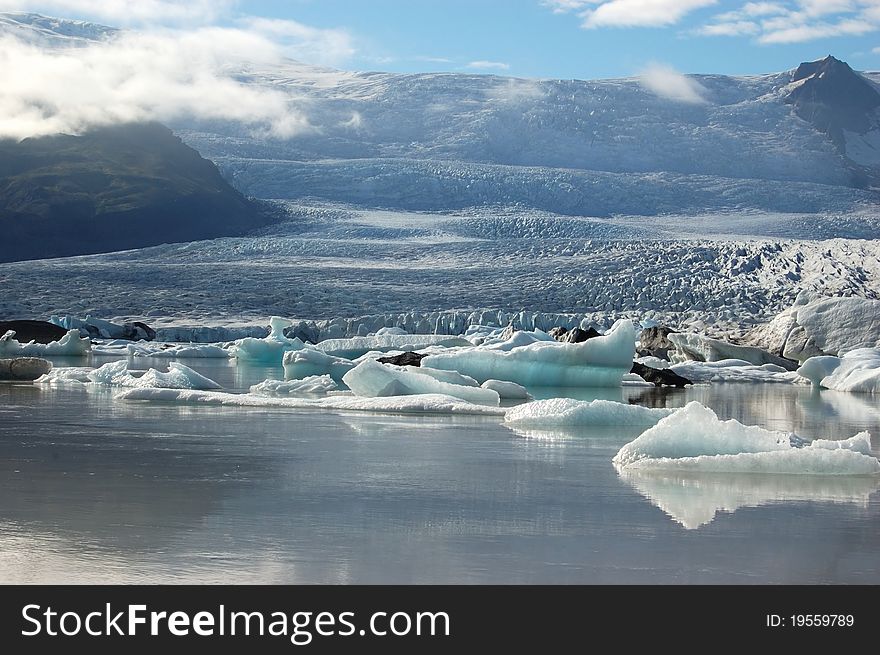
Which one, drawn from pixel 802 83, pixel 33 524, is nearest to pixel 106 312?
pixel 33 524

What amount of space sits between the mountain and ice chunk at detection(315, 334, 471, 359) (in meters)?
29.4

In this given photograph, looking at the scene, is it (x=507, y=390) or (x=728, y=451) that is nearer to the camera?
(x=728, y=451)

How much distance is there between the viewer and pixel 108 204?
1909 inches

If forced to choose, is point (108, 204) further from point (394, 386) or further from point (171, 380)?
point (394, 386)

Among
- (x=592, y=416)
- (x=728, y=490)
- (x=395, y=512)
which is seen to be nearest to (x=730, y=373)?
(x=592, y=416)

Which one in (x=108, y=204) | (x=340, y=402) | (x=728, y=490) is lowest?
(x=340, y=402)

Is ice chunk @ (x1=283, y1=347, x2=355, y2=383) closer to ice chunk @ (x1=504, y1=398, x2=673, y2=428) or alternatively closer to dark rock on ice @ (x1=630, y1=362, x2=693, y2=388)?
dark rock on ice @ (x1=630, y1=362, x2=693, y2=388)

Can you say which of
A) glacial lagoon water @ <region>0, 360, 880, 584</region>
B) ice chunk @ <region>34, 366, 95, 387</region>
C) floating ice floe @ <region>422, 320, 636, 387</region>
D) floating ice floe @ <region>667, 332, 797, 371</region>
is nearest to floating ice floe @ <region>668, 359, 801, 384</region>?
floating ice floe @ <region>667, 332, 797, 371</region>

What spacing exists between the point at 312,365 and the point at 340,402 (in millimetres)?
3600

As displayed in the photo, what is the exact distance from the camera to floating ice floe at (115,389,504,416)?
Answer: 786cm

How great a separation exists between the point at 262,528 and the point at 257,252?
3205 centimetres

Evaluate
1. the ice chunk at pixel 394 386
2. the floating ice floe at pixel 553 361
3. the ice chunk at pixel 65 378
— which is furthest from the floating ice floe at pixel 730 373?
the ice chunk at pixel 65 378

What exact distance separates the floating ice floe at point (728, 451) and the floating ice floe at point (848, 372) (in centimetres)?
816

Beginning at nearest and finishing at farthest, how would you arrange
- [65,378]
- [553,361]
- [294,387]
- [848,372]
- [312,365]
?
[294,387] < [65,378] < [553,361] < [312,365] < [848,372]
